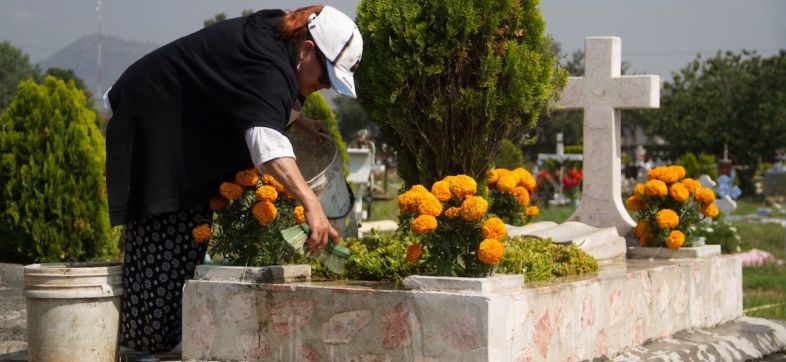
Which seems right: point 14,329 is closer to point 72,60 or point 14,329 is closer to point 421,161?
point 421,161

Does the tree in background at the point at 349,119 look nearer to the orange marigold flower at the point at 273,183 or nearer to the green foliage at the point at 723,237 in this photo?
the green foliage at the point at 723,237

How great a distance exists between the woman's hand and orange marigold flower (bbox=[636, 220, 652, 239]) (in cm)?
235

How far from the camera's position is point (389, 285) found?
4.21 m

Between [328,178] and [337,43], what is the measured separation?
76 centimetres

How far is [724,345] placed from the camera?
5.43 m

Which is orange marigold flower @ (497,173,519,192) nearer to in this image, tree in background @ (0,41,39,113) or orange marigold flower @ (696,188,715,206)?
orange marigold flower @ (696,188,715,206)

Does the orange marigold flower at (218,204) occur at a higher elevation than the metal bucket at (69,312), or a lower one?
higher

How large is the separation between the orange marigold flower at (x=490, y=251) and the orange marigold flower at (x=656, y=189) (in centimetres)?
247

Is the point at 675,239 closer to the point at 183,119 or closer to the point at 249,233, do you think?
the point at 249,233

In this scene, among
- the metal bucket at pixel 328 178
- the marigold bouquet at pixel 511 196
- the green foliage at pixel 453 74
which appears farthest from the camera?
the marigold bouquet at pixel 511 196

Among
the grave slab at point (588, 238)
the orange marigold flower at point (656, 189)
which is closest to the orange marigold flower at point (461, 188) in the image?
the grave slab at point (588, 238)

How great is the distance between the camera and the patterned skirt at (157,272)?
4227 millimetres

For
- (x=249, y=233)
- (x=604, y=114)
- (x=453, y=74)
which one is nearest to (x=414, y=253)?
(x=249, y=233)

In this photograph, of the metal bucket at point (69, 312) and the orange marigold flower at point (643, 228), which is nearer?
the metal bucket at point (69, 312)
